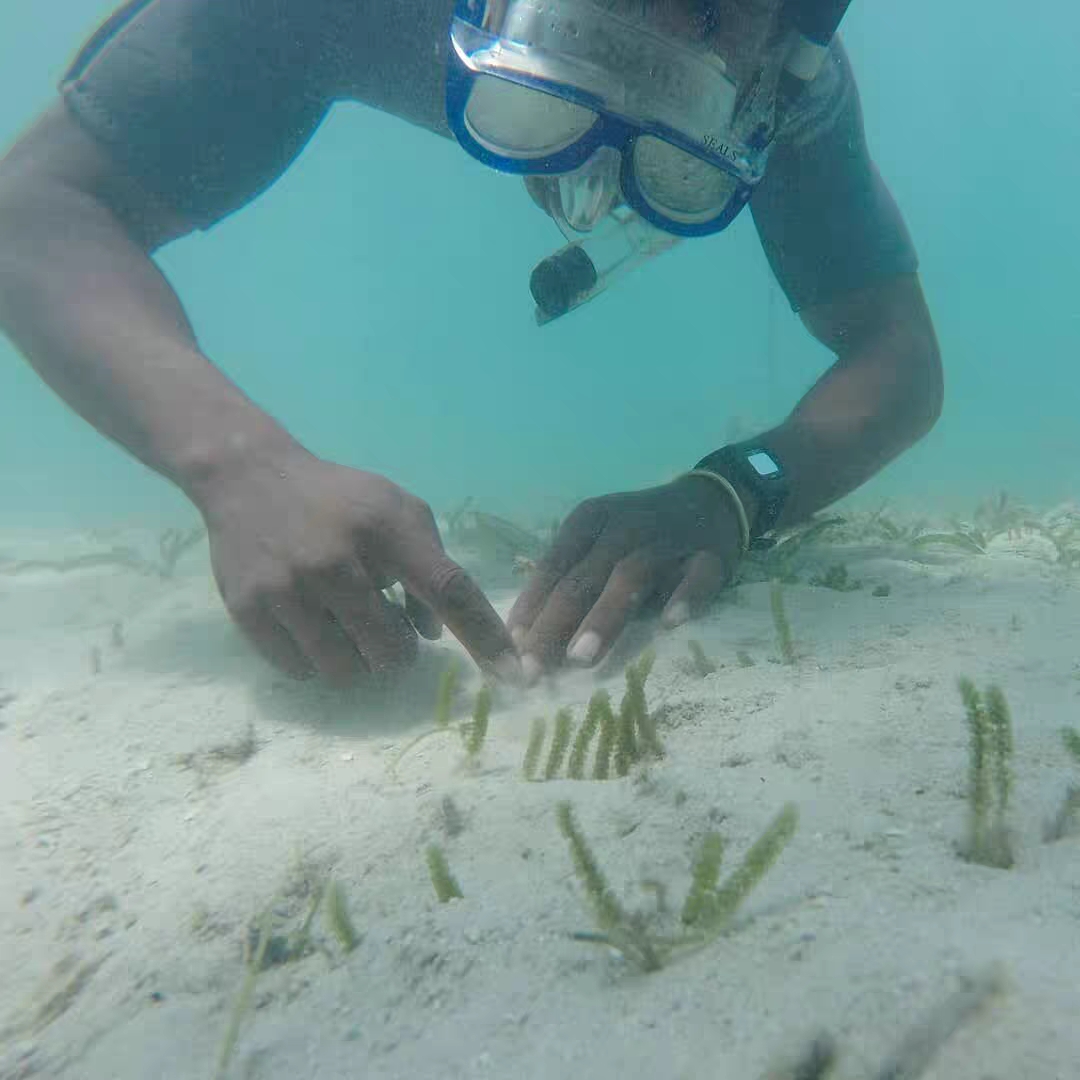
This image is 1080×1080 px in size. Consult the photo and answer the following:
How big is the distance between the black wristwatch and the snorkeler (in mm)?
12

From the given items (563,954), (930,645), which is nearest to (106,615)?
(563,954)

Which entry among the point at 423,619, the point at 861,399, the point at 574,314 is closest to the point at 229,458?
the point at 423,619

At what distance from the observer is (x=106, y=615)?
3.36 meters

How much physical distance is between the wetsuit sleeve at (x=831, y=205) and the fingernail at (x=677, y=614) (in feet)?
6.21

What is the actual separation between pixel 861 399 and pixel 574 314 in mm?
46742

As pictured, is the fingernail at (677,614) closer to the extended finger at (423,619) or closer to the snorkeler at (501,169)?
the snorkeler at (501,169)

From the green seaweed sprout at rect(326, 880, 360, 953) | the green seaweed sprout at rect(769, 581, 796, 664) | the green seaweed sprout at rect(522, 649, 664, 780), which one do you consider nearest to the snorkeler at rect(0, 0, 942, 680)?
the green seaweed sprout at rect(769, 581, 796, 664)

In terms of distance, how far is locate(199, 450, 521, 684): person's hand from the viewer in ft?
5.12

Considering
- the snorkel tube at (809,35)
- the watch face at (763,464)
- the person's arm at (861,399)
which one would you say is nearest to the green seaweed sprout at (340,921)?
the watch face at (763,464)

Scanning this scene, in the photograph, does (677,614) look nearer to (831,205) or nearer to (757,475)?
(757,475)

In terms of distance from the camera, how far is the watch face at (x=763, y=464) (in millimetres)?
2393

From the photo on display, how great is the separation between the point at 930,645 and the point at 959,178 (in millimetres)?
84331

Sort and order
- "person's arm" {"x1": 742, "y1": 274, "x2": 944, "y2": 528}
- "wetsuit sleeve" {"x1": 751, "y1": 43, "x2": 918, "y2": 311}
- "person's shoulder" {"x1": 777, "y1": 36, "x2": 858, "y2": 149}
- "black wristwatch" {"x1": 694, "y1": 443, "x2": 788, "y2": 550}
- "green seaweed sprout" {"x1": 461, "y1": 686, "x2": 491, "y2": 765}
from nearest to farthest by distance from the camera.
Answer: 1. "green seaweed sprout" {"x1": 461, "y1": 686, "x2": 491, "y2": 765}
2. "black wristwatch" {"x1": 694, "y1": 443, "x2": 788, "y2": 550}
3. "person's arm" {"x1": 742, "y1": 274, "x2": 944, "y2": 528}
4. "person's shoulder" {"x1": 777, "y1": 36, "x2": 858, "y2": 149}
5. "wetsuit sleeve" {"x1": 751, "y1": 43, "x2": 918, "y2": 311}

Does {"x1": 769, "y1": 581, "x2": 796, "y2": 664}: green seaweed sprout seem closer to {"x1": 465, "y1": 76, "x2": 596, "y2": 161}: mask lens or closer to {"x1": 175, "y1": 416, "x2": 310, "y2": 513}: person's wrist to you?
{"x1": 175, "y1": 416, "x2": 310, "y2": 513}: person's wrist
